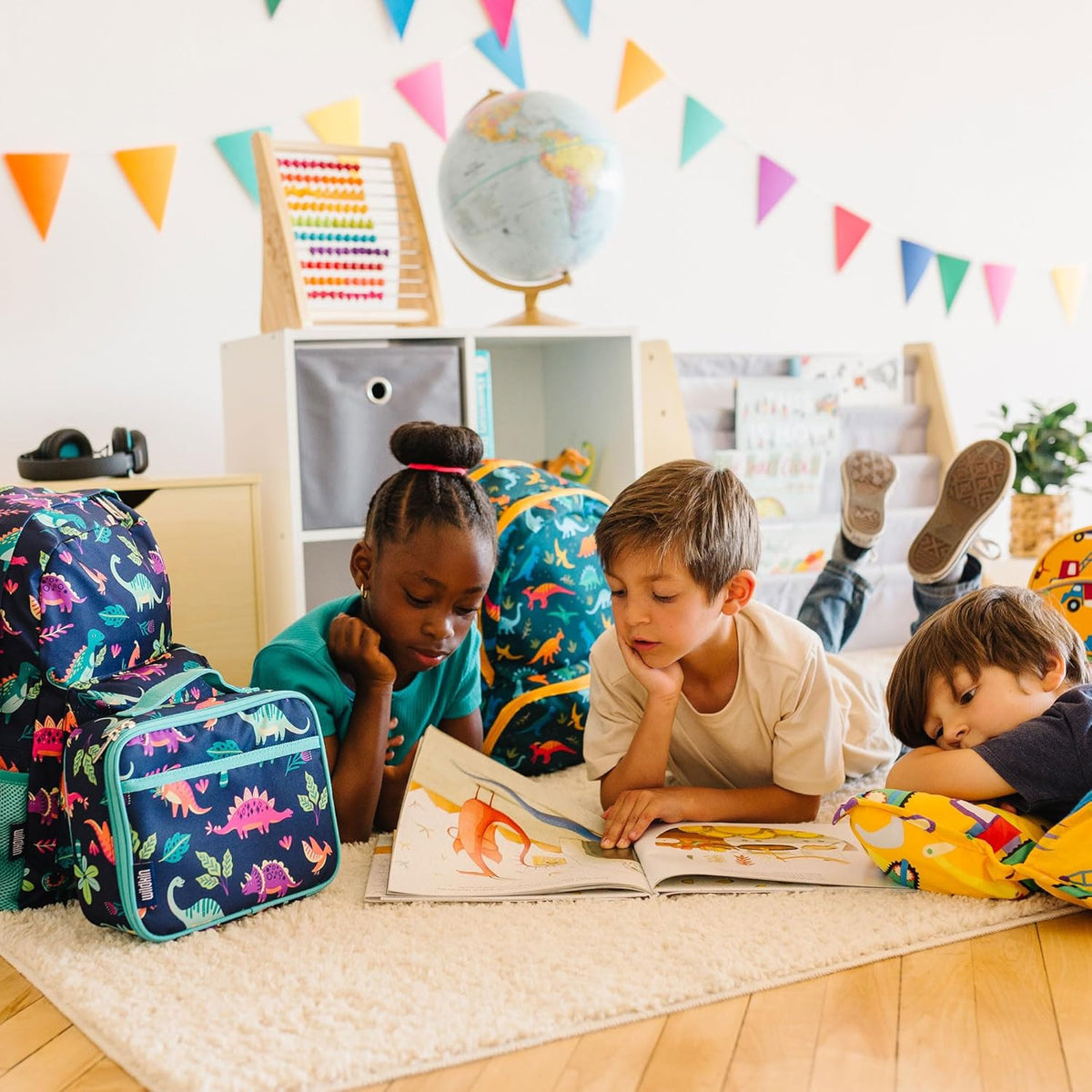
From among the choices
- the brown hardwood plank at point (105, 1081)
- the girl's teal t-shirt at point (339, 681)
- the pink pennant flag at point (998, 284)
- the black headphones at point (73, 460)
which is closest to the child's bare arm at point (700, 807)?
the girl's teal t-shirt at point (339, 681)

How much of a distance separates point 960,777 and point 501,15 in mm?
2090

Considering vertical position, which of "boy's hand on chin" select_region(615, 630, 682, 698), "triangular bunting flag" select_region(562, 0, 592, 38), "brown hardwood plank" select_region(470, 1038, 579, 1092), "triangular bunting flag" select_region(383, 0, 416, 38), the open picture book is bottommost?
"brown hardwood plank" select_region(470, 1038, 579, 1092)

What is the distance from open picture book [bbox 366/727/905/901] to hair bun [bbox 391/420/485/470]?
351mm

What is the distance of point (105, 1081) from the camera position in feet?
3.02

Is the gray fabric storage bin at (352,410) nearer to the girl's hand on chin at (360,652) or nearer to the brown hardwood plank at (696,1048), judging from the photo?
the girl's hand on chin at (360,652)

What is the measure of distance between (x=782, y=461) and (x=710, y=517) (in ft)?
4.57

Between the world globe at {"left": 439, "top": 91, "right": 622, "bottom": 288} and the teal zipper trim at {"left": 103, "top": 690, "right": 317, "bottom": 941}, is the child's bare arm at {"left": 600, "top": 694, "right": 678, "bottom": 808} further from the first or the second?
the world globe at {"left": 439, "top": 91, "right": 622, "bottom": 288}

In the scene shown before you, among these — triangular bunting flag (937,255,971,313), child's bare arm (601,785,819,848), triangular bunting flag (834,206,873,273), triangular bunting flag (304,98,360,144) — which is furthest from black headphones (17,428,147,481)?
triangular bunting flag (937,255,971,313)

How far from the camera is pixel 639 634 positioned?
4.40 ft

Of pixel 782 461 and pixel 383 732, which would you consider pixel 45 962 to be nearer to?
pixel 383 732

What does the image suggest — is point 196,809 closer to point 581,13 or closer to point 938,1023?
point 938,1023

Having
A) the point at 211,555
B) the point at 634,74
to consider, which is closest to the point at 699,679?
the point at 211,555

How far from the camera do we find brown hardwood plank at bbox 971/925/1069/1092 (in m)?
0.90

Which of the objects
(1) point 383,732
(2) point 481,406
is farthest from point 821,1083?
(2) point 481,406
